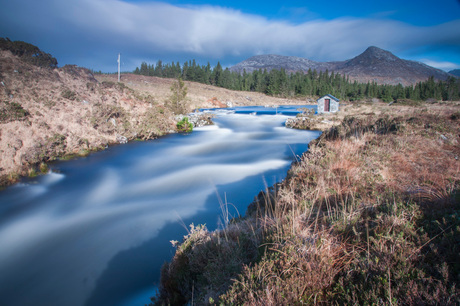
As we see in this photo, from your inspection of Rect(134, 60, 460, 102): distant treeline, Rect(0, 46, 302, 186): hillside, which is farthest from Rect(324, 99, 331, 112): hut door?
Rect(134, 60, 460, 102): distant treeline

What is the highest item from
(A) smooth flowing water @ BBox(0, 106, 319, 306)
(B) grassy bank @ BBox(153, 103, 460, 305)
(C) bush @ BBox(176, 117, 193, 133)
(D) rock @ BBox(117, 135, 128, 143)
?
(C) bush @ BBox(176, 117, 193, 133)

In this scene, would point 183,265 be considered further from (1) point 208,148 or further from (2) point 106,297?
(1) point 208,148

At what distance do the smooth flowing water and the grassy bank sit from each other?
183 cm

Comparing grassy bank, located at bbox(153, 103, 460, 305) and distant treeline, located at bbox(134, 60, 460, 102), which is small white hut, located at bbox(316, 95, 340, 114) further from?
distant treeline, located at bbox(134, 60, 460, 102)

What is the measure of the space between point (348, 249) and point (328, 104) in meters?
34.7

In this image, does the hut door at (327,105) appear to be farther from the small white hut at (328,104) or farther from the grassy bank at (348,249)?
the grassy bank at (348,249)

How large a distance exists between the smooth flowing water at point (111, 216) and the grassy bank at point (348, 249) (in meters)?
1.83

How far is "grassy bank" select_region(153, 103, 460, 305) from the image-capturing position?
203 centimetres

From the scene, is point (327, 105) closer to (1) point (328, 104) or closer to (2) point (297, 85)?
(1) point (328, 104)

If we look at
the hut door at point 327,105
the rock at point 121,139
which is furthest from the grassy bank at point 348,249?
the hut door at point 327,105

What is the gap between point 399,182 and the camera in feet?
14.0

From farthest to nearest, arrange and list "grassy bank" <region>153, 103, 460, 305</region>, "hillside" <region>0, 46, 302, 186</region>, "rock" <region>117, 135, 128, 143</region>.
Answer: "rock" <region>117, 135, 128, 143</region>, "hillside" <region>0, 46, 302, 186</region>, "grassy bank" <region>153, 103, 460, 305</region>

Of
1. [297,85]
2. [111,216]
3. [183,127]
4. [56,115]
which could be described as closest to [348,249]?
[111,216]

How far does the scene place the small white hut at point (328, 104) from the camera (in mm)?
33531
